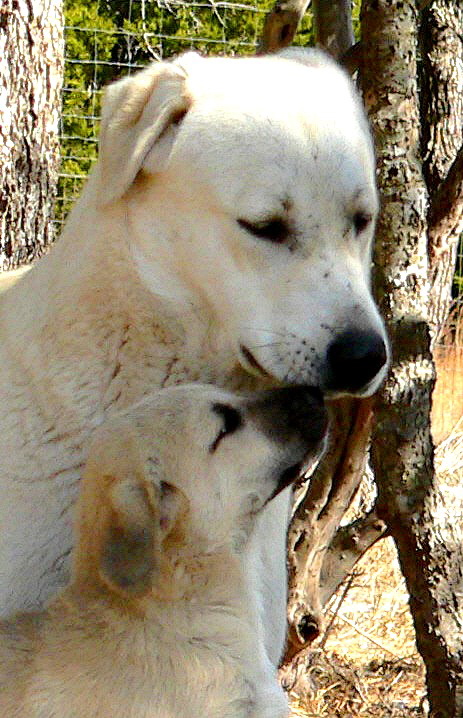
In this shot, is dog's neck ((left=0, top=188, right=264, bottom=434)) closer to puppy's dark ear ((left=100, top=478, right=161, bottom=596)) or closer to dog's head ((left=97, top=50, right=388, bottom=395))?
dog's head ((left=97, top=50, right=388, bottom=395))

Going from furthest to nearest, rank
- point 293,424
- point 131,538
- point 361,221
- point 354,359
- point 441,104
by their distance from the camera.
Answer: point 441,104 → point 293,424 → point 361,221 → point 131,538 → point 354,359

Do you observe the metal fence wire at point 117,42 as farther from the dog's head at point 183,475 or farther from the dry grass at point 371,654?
the dog's head at point 183,475

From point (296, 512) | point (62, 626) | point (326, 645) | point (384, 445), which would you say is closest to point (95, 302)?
point (62, 626)

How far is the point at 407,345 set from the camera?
15.4 ft

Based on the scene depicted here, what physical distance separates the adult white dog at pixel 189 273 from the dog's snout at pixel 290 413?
53mm

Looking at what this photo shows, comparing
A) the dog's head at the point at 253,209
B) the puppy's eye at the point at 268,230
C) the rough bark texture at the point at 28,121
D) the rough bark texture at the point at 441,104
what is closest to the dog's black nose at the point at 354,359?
the dog's head at the point at 253,209

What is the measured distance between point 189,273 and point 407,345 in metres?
1.70

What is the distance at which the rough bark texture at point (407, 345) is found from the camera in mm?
4664

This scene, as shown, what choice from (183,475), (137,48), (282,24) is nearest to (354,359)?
(183,475)

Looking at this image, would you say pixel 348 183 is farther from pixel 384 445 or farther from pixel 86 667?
pixel 384 445

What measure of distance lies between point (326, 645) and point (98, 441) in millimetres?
3817

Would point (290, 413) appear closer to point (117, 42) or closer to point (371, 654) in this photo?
point (371, 654)

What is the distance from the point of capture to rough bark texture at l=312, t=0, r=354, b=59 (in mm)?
5348

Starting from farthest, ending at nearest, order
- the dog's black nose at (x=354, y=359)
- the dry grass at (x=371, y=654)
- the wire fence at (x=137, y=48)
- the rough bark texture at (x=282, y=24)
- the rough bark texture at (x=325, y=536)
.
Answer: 1. the wire fence at (x=137, y=48)
2. the dry grass at (x=371, y=654)
3. the rough bark texture at (x=282, y=24)
4. the rough bark texture at (x=325, y=536)
5. the dog's black nose at (x=354, y=359)
